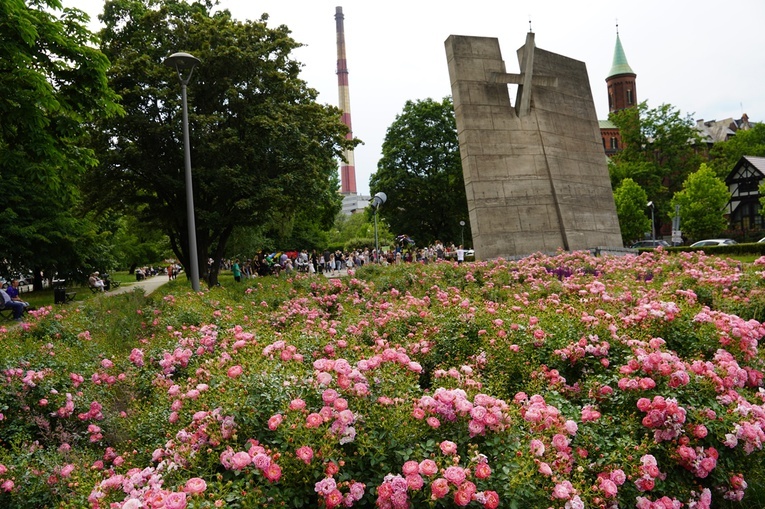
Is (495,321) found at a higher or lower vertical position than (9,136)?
lower

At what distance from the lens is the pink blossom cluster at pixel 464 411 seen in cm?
278

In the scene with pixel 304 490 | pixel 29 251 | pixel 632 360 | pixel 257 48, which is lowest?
pixel 304 490

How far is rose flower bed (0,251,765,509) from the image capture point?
8.45ft

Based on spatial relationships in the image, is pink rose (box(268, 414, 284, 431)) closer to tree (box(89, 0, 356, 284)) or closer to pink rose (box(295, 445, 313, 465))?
pink rose (box(295, 445, 313, 465))

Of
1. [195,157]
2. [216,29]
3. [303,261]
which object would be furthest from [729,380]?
[303,261]

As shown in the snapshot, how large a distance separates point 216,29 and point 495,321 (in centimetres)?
1946

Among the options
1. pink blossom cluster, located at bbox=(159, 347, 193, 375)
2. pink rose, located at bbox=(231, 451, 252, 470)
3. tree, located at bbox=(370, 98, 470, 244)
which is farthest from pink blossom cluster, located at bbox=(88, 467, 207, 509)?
tree, located at bbox=(370, 98, 470, 244)

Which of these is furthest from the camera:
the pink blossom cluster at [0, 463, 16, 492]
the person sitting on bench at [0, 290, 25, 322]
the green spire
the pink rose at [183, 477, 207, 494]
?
the green spire

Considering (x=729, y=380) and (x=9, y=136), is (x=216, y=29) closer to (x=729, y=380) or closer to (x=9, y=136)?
(x=9, y=136)

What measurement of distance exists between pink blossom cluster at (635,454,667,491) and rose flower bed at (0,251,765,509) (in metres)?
0.01

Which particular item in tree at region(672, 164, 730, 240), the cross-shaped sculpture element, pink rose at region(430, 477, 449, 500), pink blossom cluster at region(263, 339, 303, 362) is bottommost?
pink rose at region(430, 477, 449, 500)

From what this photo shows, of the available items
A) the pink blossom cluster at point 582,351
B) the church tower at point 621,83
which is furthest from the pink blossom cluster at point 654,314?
the church tower at point 621,83

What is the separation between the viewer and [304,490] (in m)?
2.56

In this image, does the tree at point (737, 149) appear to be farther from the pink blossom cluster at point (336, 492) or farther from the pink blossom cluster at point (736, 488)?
the pink blossom cluster at point (336, 492)
